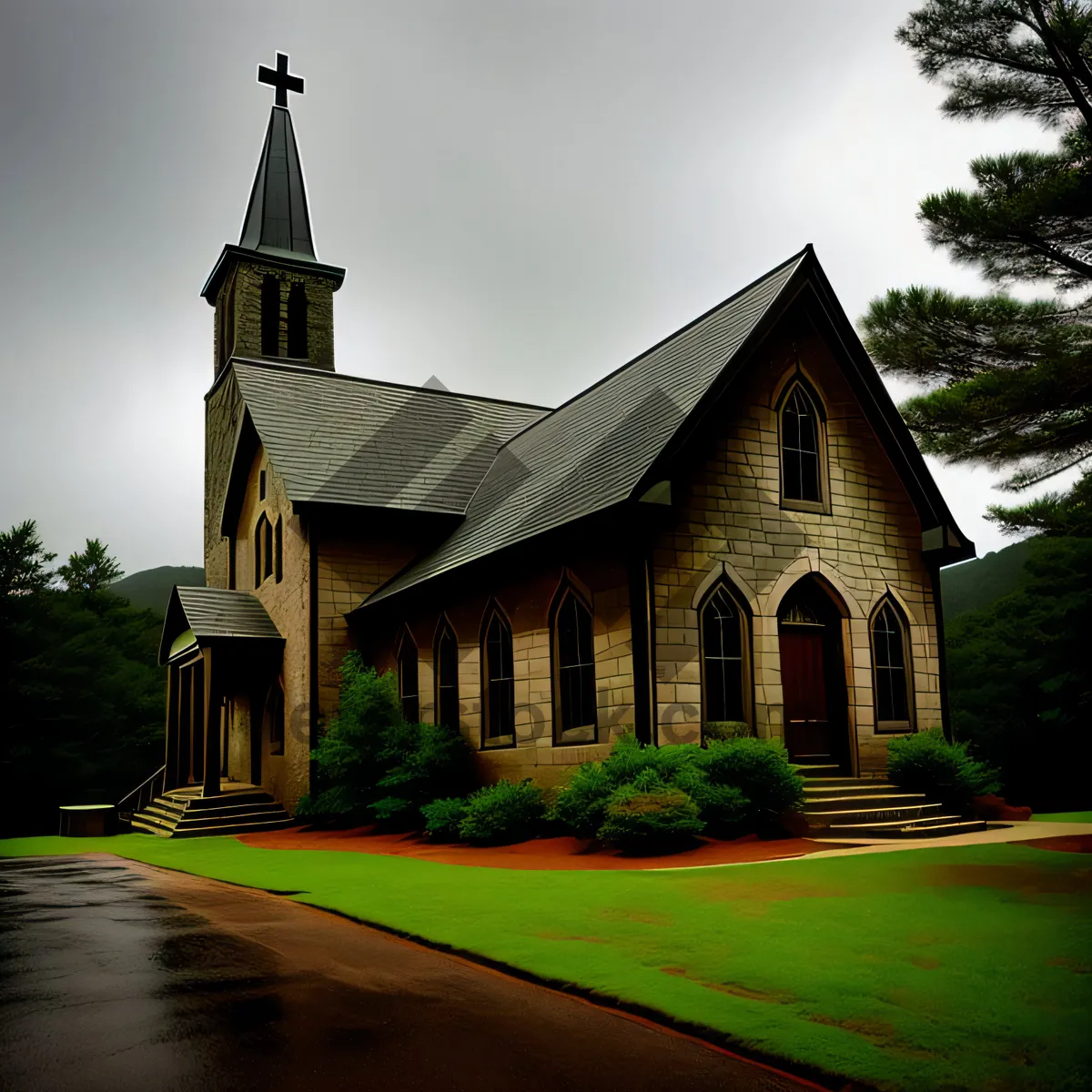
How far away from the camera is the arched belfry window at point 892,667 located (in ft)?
52.1

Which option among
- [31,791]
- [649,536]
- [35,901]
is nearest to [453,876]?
[35,901]

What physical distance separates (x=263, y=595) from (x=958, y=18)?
60.6ft

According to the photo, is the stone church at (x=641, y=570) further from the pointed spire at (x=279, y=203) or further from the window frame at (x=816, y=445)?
the pointed spire at (x=279, y=203)

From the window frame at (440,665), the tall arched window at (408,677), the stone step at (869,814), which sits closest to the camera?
the stone step at (869,814)

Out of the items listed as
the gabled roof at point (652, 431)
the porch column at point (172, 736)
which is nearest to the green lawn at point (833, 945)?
the gabled roof at point (652, 431)

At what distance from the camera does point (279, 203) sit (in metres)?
34.8

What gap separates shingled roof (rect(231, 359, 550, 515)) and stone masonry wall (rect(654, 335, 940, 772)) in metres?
8.45

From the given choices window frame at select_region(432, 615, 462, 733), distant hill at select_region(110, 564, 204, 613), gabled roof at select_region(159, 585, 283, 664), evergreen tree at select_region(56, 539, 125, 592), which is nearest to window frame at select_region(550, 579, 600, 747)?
window frame at select_region(432, 615, 462, 733)

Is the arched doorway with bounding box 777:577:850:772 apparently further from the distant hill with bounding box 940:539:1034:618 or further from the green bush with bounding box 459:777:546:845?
the distant hill with bounding box 940:539:1034:618

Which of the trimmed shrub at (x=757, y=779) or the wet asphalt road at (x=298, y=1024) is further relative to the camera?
the trimmed shrub at (x=757, y=779)

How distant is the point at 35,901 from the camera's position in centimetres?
1029

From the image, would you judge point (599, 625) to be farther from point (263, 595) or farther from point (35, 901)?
point (263, 595)

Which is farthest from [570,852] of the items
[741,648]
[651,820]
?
[741,648]

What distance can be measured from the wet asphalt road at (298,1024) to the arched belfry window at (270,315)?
87.0 ft
